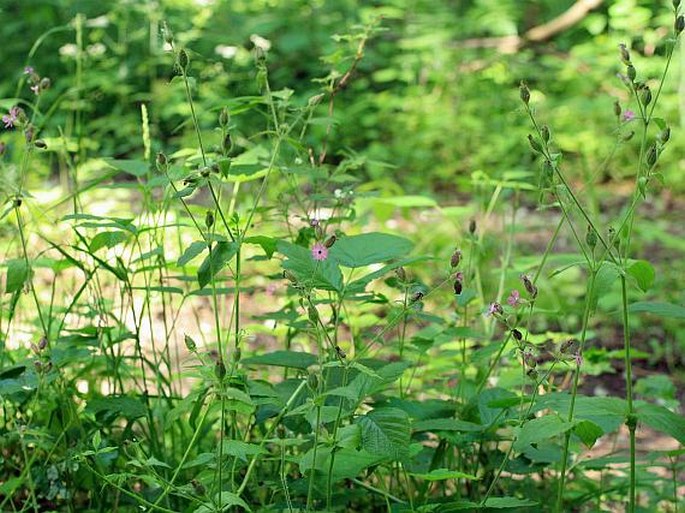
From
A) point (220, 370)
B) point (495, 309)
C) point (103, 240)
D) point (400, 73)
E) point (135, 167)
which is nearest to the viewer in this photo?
point (220, 370)

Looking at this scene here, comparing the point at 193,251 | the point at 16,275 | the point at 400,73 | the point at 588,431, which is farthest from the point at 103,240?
the point at 400,73

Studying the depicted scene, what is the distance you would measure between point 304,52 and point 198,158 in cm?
470

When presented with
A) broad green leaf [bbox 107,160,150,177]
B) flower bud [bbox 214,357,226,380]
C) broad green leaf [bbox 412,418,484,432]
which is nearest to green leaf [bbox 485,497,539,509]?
broad green leaf [bbox 412,418,484,432]

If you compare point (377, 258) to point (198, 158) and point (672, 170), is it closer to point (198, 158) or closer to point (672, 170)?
point (198, 158)

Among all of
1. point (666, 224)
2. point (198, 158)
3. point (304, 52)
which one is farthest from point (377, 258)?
point (304, 52)

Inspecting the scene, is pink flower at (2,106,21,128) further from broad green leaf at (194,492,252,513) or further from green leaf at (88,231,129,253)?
broad green leaf at (194,492,252,513)

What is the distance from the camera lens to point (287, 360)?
1.41 meters

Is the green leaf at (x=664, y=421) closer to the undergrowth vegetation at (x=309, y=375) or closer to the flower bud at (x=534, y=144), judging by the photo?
Answer: the undergrowth vegetation at (x=309, y=375)

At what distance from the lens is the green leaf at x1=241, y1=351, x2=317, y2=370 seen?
1.39 m

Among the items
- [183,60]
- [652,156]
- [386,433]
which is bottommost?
[386,433]

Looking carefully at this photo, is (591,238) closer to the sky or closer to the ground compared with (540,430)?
closer to the sky

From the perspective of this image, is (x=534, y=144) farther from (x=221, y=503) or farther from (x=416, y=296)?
(x=221, y=503)

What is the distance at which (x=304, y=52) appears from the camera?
19.8ft

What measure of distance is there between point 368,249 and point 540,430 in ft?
1.03
